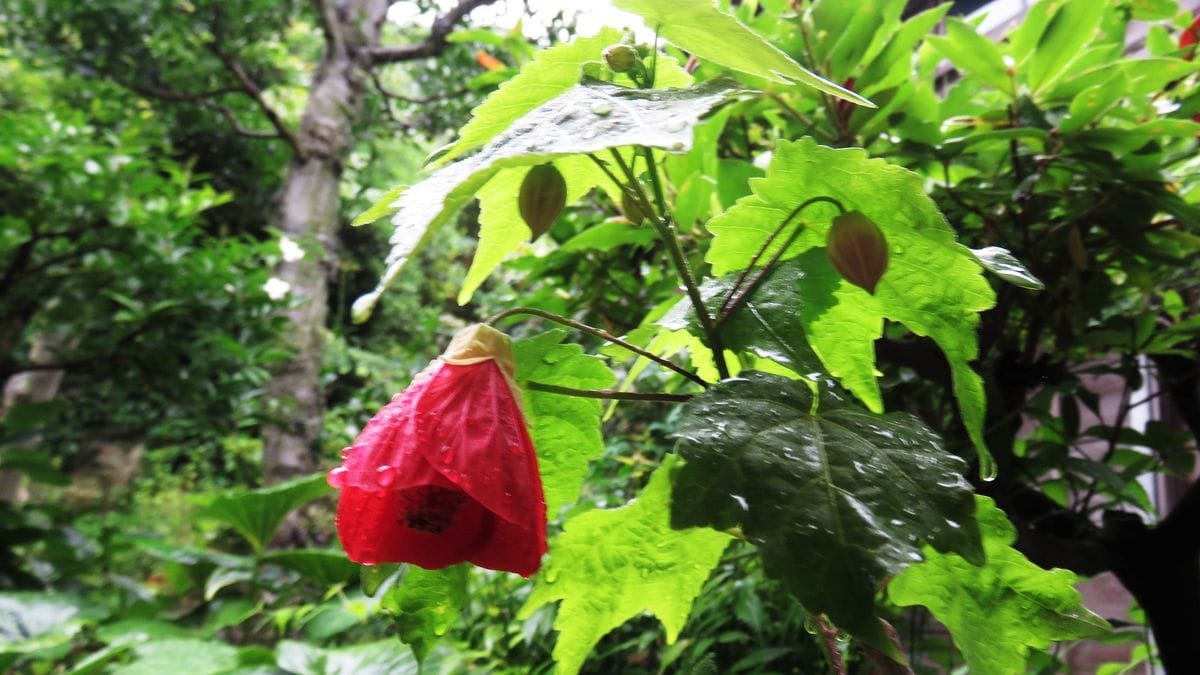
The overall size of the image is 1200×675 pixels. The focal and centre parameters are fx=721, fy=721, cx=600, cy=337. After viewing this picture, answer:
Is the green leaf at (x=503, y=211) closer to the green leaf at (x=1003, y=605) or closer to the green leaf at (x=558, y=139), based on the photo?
the green leaf at (x=558, y=139)

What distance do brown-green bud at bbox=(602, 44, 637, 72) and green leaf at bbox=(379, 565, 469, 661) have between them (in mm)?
242

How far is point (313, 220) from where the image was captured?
197 cm

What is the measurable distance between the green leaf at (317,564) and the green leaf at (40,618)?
31 cm

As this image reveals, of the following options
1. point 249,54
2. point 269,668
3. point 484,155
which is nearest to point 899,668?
point 484,155

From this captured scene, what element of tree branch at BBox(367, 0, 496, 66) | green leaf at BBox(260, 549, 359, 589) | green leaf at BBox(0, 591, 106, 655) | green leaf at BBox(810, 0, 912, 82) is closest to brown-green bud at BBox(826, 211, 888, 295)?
green leaf at BBox(810, 0, 912, 82)

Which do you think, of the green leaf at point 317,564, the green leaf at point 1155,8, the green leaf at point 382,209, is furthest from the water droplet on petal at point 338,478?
the green leaf at point 317,564

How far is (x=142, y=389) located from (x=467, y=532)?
1.63 meters

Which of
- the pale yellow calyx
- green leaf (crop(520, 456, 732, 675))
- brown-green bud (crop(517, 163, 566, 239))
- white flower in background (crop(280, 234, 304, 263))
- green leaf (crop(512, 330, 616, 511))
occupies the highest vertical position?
brown-green bud (crop(517, 163, 566, 239))

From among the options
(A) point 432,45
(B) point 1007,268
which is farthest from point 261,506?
(A) point 432,45

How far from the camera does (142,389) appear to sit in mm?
1606

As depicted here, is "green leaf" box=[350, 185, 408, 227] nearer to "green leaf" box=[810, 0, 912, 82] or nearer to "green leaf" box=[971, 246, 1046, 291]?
"green leaf" box=[971, 246, 1046, 291]

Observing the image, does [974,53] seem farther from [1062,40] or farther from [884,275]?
[884,275]

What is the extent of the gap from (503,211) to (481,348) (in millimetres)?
80

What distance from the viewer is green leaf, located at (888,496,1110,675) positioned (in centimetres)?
29
